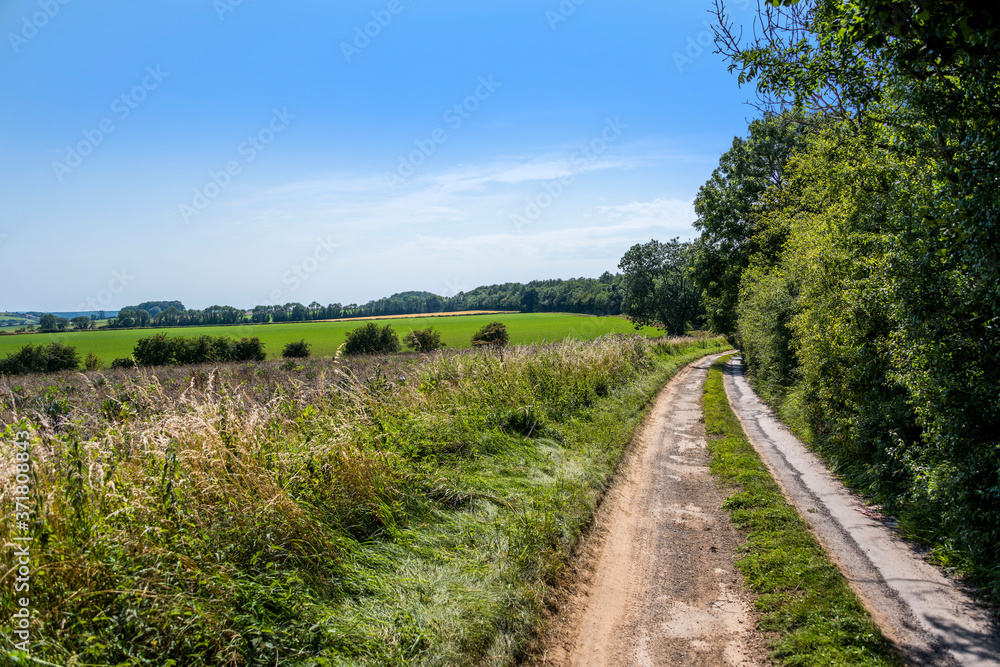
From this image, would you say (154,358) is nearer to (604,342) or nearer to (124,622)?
(604,342)

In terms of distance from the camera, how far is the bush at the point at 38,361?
1115 inches

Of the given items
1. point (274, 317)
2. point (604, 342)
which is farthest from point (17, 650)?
point (274, 317)

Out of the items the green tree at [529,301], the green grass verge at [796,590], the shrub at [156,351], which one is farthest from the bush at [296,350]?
the green tree at [529,301]

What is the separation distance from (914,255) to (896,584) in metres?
3.45

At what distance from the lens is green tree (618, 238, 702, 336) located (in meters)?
54.3

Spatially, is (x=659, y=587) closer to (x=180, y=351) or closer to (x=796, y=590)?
(x=796, y=590)

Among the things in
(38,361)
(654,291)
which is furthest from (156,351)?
(654,291)

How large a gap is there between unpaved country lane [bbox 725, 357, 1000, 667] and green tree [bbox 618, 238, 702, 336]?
4751 centimetres

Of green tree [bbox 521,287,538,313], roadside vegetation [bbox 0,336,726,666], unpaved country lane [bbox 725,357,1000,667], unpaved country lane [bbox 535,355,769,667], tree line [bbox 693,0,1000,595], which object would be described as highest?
green tree [bbox 521,287,538,313]

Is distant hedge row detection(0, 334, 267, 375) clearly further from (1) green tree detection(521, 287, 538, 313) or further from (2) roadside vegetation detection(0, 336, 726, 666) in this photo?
(1) green tree detection(521, 287, 538, 313)

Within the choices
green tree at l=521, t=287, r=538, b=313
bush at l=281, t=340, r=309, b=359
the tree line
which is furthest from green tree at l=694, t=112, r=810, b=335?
green tree at l=521, t=287, r=538, b=313

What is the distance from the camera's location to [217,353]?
3266cm

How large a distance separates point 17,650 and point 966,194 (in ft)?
25.7

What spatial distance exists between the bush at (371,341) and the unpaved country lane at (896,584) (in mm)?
28174
